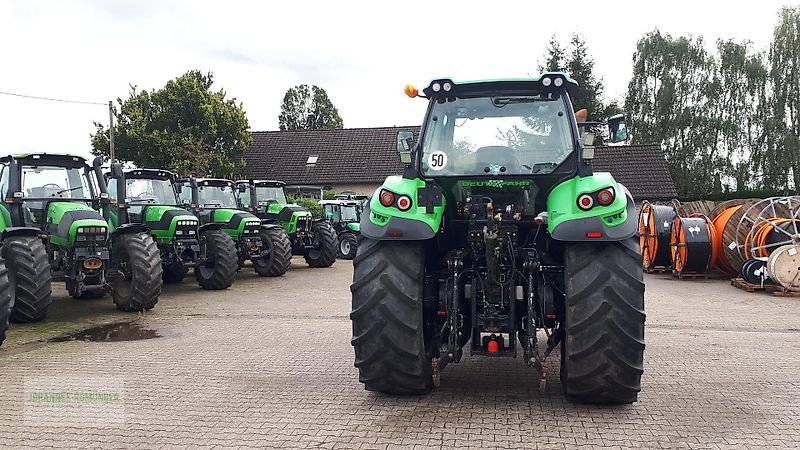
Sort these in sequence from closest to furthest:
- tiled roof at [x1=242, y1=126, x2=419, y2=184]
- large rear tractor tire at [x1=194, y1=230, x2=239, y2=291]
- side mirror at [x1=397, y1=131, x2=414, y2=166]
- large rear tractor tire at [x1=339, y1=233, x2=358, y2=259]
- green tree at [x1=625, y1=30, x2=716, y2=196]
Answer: side mirror at [x1=397, y1=131, x2=414, y2=166] → large rear tractor tire at [x1=194, y1=230, x2=239, y2=291] → large rear tractor tire at [x1=339, y1=233, x2=358, y2=259] → tiled roof at [x1=242, y1=126, x2=419, y2=184] → green tree at [x1=625, y1=30, x2=716, y2=196]

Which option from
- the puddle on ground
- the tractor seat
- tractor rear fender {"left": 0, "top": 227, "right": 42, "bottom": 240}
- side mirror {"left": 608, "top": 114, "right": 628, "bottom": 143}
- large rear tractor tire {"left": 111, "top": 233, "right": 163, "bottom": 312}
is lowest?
the puddle on ground

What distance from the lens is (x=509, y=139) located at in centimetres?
525

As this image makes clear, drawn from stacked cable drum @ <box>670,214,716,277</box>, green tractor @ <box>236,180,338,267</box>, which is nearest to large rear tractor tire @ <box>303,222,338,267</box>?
green tractor @ <box>236,180,338,267</box>

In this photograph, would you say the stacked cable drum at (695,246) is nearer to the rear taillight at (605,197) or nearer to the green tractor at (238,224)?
the green tractor at (238,224)

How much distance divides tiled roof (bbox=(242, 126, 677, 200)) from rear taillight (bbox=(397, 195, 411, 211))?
24784mm

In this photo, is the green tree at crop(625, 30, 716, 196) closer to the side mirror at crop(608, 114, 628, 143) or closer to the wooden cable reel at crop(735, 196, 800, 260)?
the wooden cable reel at crop(735, 196, 800, 260)

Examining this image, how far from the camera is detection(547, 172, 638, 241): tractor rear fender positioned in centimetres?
442

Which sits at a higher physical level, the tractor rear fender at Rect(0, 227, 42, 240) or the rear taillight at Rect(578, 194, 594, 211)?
the rear taillight at Rect(578, 194, 594, 211)

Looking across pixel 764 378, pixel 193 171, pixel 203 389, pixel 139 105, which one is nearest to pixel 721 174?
pixel 193 171

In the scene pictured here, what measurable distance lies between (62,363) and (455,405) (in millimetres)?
4070

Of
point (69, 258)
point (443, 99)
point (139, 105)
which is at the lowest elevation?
point (69, 258)

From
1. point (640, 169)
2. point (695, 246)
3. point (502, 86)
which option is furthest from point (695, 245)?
point (640, 169)

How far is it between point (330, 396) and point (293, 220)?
39.1ft

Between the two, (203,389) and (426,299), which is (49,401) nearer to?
(203,389)
